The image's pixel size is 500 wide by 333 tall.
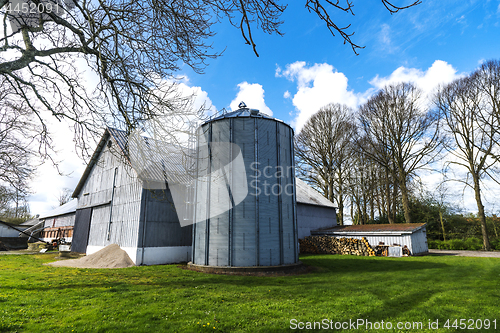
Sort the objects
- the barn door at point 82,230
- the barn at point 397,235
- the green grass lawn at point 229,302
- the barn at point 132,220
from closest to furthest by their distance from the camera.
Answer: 1. the green grass lawn at point 229,302
2. the barn at point 132,220
3. the barn at point 397,235
4. the barn door at point 82,230

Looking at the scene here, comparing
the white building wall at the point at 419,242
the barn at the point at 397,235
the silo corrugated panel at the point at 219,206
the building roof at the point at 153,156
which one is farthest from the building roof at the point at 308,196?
the building roof at the point at 153,156

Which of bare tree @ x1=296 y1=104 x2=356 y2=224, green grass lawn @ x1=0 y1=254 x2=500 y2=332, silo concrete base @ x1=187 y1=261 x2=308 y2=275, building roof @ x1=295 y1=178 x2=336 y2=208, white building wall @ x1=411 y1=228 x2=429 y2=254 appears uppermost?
bare tree @ x1=296 y1=104 x2=356 y2=224

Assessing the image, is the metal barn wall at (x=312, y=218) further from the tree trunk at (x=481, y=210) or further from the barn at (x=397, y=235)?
the tree trunk at (x=481, y=210)

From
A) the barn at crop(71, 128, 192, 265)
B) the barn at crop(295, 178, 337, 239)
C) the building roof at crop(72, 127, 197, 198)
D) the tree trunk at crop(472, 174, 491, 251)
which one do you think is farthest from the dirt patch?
the tree trunk at crop(472, 174, 491, 251)

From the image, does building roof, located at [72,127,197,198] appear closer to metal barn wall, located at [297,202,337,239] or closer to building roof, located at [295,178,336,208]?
building roof, located at [295,178,336,208]

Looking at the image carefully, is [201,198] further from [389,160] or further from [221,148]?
[389,160]

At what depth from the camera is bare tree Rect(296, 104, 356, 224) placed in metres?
30.3

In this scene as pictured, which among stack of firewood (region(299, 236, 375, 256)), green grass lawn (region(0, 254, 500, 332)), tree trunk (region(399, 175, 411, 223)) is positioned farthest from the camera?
tree trunk (region(399, 175, 411, 223))

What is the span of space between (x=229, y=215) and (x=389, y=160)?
76.1ft

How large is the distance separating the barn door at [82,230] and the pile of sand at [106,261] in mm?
6181

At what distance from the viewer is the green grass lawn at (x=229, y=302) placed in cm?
532

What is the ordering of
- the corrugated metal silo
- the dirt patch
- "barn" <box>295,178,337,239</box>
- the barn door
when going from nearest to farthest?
the dirt patch → the corrugated metal silo → the barn door → "barn" <box>295,178,337,239</box>

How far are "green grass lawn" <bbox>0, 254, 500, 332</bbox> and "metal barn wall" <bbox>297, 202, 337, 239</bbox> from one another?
46.8 feet

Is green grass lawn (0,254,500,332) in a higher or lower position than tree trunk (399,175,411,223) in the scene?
lower
